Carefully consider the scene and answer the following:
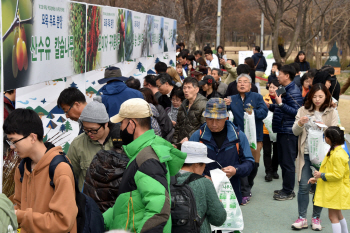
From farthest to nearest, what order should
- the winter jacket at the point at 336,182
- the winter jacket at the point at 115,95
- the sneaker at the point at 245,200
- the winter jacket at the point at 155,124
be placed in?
1. the sneaker at the point at 245,200
2. the winter jacket at the point at 115,95
3. the winter jacket at the point at 155,124
4. the winter jacket at the point at 336,182

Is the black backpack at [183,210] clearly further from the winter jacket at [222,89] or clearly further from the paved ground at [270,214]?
the winter jacket at [222,89]

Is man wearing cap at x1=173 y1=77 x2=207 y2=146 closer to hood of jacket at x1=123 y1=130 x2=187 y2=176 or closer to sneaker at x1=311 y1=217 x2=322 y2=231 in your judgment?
sneaker at x1=311 y1=217 x2=322 y2=231

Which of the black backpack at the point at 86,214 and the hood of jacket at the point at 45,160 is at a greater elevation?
the hood of jacket at the point at 45,160

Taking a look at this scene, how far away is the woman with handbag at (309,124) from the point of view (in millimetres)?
6141

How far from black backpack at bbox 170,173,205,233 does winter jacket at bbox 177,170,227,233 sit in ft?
0.31

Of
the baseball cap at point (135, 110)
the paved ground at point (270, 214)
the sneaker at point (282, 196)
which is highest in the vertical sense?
the baseball cap at point (135, 110)

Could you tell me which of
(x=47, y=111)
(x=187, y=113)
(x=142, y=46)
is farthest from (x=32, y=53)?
(x=142, y=46)

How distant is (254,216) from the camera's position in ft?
23.2

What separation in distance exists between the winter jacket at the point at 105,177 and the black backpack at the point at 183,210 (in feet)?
1.33

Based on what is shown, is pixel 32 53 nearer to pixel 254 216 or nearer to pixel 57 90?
pixel 57 90

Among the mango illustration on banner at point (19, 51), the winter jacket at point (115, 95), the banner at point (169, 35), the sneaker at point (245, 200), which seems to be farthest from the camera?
the banner at point (169, 35)

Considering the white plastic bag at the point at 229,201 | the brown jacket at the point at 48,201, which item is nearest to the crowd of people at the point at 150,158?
the brown jacket at the point at 48,201

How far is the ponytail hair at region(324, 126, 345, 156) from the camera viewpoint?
556 centimetres

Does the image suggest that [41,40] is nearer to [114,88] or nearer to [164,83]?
[114,88]
